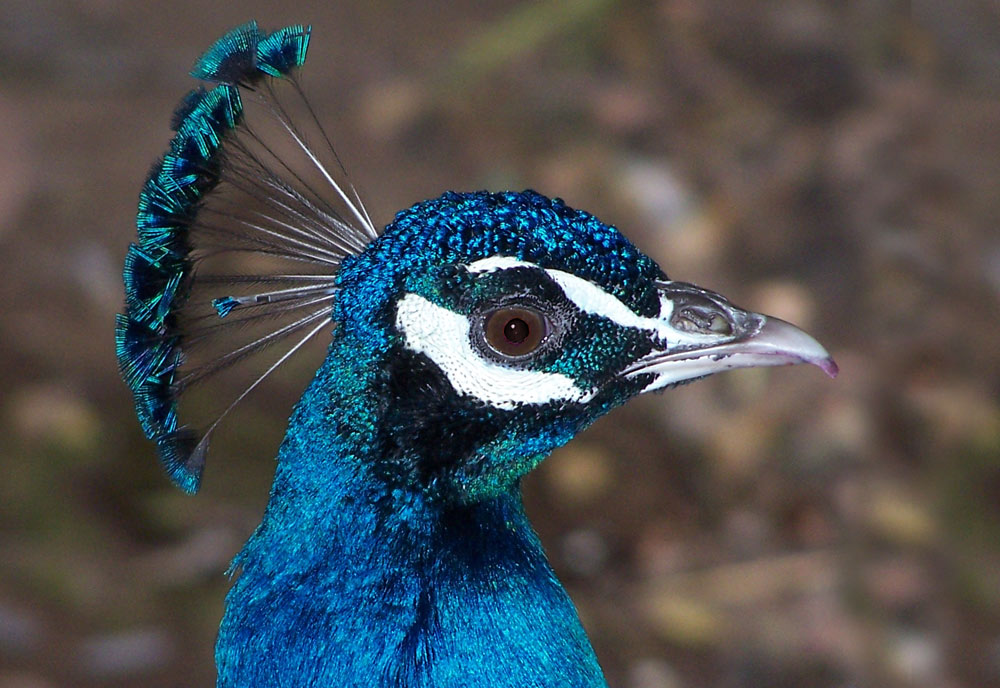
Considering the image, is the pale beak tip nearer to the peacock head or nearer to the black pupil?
the peacock head

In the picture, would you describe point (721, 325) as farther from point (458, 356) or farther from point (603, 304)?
point (458, 356)

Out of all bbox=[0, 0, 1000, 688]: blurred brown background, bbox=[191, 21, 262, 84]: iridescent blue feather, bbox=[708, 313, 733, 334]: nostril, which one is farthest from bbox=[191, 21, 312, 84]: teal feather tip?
bbox=[0, 0, 1000, 688]: blurred brown background

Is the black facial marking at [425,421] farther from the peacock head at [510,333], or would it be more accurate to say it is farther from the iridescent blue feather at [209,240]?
the iridescent blue feather at [209,240]

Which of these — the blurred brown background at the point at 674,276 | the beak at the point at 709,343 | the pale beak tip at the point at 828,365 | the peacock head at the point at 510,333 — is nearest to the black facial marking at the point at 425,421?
the peacock head at the point at 510,333

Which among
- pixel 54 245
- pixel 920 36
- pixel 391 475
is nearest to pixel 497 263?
pixel 391 475

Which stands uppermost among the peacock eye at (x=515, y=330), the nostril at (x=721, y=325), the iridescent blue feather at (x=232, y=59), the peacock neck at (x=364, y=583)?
the iridescent blue feather at (x=232, y=59)

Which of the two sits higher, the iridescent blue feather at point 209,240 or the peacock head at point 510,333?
the iridescent blue feather at point 209,240
